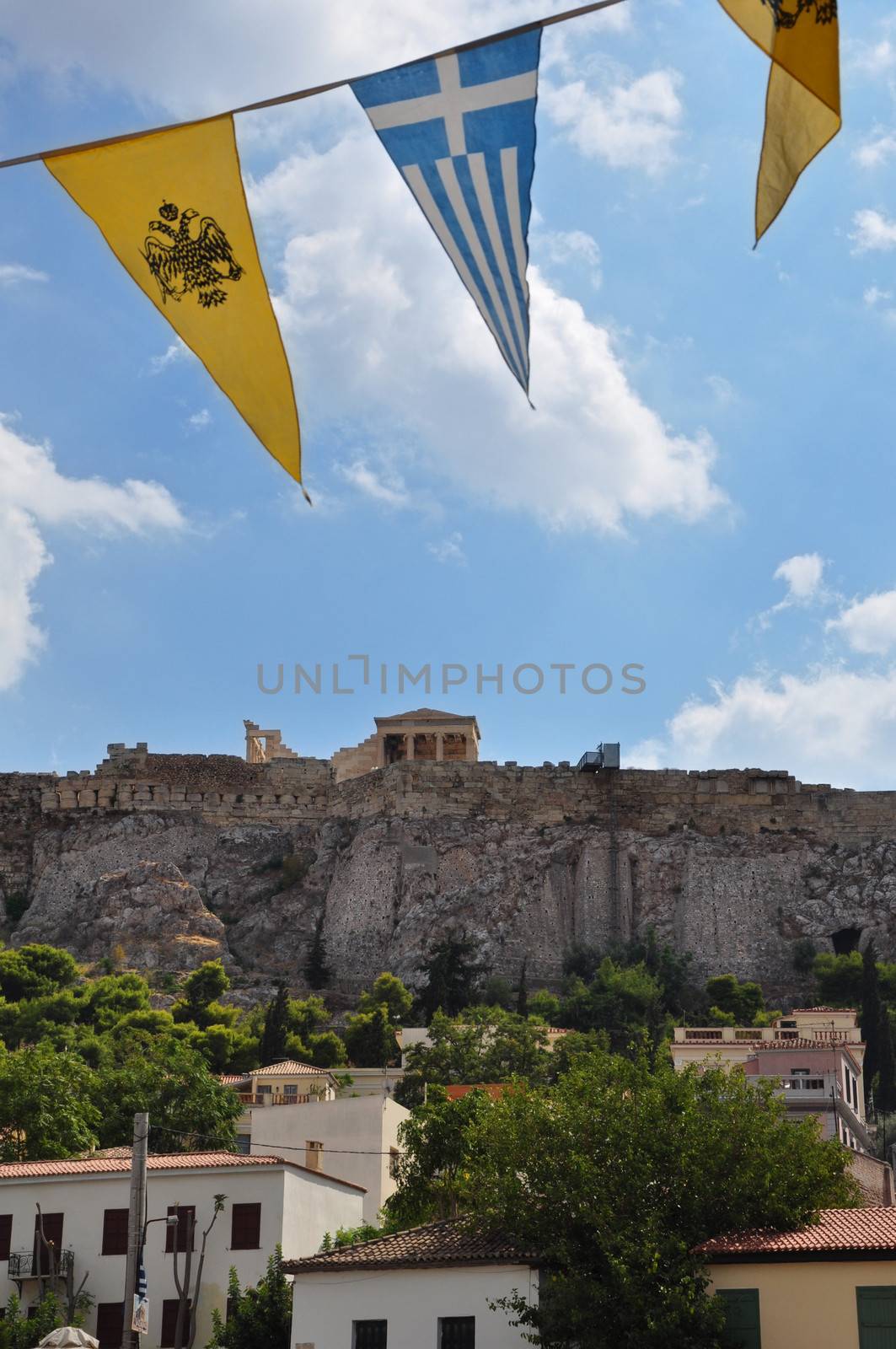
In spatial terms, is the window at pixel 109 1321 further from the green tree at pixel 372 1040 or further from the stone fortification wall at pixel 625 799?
the stone fortification wall at pixel 625 799

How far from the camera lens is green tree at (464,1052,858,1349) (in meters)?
21.6

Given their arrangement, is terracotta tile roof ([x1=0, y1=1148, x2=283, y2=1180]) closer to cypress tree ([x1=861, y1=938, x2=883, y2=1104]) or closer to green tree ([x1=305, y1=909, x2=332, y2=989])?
cypress tree ([x1=861, y1=938, x2=883, y2=1104])

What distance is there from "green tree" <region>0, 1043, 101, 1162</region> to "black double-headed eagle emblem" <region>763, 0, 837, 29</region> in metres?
27.2

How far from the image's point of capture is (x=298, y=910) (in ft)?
219

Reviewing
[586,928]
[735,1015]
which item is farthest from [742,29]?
[586,928]

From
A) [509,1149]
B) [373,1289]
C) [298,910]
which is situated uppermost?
[298,910]

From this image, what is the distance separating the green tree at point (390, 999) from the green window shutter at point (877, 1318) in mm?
34597

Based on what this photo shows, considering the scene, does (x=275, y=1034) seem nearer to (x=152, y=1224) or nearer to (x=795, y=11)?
(x=152, y=1224)

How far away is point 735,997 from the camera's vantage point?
5875cm

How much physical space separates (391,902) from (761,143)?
54667 mm

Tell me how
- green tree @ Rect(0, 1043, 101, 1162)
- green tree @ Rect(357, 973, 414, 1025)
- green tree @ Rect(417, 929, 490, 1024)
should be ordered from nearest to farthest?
green tree @ Rect(0, 1043, 101, 1162), green tree @ Rect(357, 973, 414, 1025), green tree @ Rect(417, 929, 490, 1024)

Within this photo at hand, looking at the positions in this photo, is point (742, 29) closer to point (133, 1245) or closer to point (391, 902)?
point (133, 1245)

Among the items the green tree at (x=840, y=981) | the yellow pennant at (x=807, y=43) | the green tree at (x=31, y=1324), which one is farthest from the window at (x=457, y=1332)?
the green tree at (x=840, y=981)

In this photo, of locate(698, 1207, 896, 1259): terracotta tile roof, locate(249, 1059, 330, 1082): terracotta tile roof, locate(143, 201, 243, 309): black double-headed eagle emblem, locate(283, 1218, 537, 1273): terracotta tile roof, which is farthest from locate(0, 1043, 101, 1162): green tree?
locate(143, 201, 243, 309): black double-headed eagle emblem
